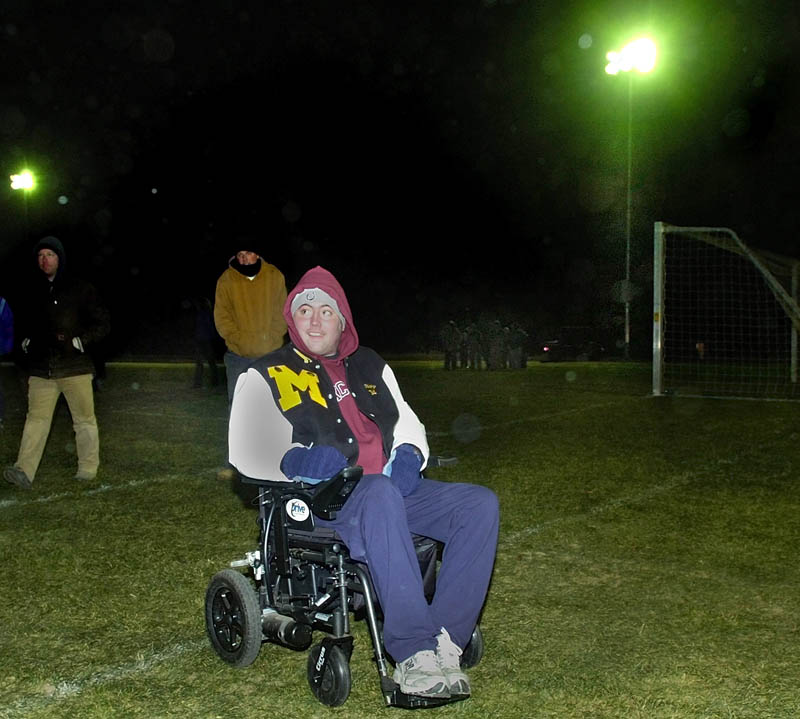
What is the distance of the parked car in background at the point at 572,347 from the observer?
3194 centimetres

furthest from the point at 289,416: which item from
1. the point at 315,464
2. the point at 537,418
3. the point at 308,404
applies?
the point at 537,418

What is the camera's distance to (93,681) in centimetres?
352

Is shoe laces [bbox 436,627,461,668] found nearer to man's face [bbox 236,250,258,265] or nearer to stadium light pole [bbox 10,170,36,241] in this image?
man's face [bbox 236,250,258,265]

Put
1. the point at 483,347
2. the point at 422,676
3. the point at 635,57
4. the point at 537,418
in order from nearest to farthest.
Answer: the point at 422,676 → the point at 537,418 → the point at 483,347 → the point at 635,57

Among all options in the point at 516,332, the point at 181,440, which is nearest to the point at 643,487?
Result: the point at 181,440

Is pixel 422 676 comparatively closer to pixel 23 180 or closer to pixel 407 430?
pixel 407 430

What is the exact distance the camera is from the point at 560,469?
8.13 m

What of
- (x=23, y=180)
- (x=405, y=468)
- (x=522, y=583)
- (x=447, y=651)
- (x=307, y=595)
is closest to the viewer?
(x=447, y=651)

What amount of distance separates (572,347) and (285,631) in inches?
1153

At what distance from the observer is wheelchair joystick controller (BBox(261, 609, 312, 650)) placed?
339 centimetres

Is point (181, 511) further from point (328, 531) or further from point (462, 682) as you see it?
point (462, 682)

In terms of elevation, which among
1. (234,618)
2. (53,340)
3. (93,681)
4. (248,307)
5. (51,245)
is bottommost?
(93,681)

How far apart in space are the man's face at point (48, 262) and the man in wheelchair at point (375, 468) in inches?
152

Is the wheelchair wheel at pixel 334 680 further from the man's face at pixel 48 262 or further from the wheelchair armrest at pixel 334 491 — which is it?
the man's face at pixel 48 262
